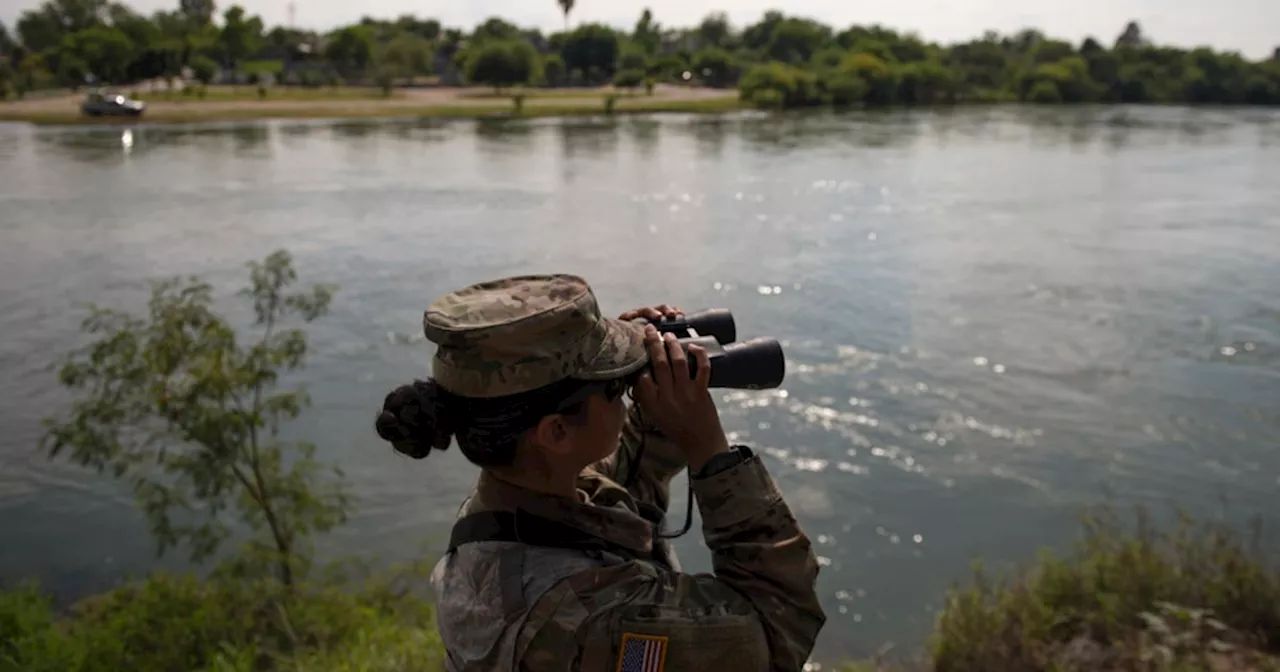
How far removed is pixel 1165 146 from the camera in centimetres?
2812

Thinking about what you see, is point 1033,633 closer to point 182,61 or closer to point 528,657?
point 528,657

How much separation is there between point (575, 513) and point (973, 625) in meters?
3.47

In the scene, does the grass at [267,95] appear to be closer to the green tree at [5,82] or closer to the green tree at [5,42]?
the green tree at [5,82]

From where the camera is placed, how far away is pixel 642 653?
1.52m

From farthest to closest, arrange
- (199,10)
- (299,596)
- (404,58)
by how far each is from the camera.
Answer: (199,10), (404,58), (299,596)

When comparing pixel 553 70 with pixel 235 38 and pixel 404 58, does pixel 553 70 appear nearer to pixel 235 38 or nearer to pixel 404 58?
pixel 404 58

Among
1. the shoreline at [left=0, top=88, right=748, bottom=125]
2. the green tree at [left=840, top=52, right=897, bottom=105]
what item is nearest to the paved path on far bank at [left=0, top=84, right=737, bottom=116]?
the shoreline at [left=0, top=88, right=748, bottom=125]

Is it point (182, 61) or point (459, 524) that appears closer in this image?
point (459, 524)

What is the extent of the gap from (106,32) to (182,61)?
4467 mm

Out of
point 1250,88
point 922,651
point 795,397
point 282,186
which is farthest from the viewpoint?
point 1250,88

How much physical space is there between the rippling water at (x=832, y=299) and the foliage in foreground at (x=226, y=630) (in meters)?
1.37

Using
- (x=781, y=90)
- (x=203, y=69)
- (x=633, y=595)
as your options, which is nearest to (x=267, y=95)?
(x=203, y=69)

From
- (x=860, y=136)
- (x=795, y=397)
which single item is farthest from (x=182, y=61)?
(x=795, y=397)

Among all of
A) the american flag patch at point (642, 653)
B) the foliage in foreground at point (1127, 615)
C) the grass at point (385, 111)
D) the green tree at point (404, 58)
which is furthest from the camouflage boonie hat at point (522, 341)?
the green tree at point (404, 58)
